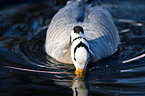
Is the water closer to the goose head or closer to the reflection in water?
the reflection in water

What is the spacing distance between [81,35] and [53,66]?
1.27 meters

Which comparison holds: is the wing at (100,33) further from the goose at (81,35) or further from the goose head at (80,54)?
the goose head at (80,54)

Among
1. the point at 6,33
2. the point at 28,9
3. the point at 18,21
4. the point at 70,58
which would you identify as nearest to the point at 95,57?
the point at 70,58

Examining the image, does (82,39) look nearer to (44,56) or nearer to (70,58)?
(70,58)

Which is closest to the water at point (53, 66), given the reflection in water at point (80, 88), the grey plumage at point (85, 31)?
the reflection in water at point (80, 88)

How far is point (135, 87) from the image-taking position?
5734 millimetres

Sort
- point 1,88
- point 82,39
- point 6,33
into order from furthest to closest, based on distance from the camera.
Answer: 1. point 6,33
2. point 82,39
3. point 1,88

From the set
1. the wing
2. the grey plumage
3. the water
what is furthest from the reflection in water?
the wing

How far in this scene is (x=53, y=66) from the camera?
7.07 metres

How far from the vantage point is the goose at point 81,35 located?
20.4 ft

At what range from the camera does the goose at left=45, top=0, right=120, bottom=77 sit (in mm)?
6207

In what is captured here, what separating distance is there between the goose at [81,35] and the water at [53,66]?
252 mm

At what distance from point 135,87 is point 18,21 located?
6.93m

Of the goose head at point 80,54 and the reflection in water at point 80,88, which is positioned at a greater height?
the goose head at point 80,54
